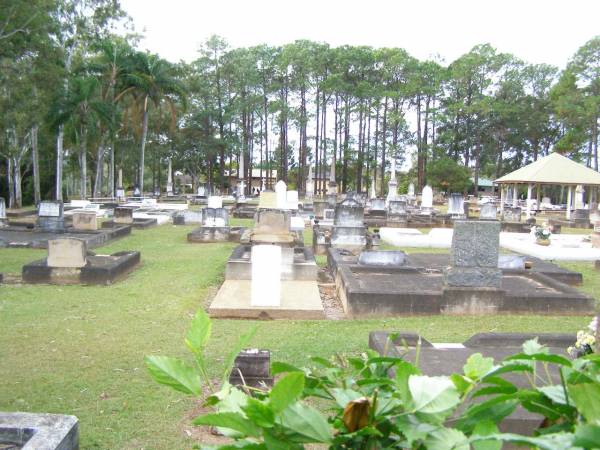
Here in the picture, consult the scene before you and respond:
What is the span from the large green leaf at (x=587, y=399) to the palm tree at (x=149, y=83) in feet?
122

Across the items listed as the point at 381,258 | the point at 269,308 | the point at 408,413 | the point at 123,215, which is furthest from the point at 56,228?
the point at 408,413

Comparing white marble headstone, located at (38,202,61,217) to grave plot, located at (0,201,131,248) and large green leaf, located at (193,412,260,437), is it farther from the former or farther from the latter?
large green leaf, located at (193,412,260,437)

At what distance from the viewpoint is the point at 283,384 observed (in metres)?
0.96

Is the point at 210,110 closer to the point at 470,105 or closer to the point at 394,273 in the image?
the point at 470,105

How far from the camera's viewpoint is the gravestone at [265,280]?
28.3 feet

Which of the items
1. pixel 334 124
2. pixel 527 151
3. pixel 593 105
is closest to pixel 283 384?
pixel 593 105

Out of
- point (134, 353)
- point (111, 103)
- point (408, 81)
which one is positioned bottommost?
point (134, 353)

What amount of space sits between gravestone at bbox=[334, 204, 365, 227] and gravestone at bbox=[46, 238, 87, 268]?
26.9 feet

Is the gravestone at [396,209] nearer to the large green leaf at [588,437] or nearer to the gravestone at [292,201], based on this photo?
the gravestone at [292,201]

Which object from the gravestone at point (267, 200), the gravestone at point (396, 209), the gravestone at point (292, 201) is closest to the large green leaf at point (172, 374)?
the gravestone at point (267, 200)

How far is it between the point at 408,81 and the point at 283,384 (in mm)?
54392

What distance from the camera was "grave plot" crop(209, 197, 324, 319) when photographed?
8.54 meters

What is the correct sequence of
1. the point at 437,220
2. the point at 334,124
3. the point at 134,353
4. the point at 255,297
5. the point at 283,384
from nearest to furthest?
the point at 283,384
the point at 134,353
the point at 255,297
the point at 437,220
the point at 334,124

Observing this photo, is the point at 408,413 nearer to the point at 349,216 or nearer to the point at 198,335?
the point at 198,335
